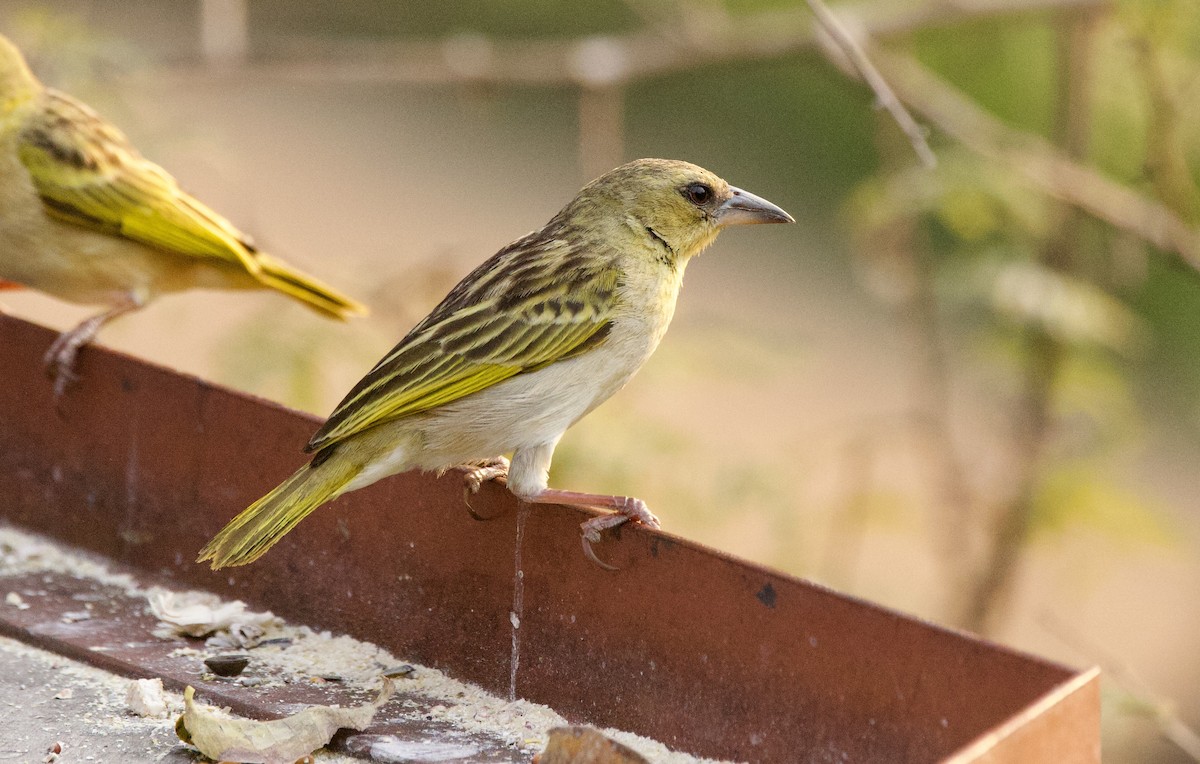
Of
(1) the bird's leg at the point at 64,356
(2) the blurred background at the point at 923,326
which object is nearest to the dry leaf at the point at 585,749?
(1) the bird's leg at the point at 64,356

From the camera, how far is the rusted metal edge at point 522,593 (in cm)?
268

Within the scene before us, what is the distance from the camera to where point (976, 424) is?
9.38 m

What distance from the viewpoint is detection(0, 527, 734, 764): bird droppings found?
3.04 meters

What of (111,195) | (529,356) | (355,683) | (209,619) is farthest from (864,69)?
(111,195)

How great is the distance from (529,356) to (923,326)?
141 inches

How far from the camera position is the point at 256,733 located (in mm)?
2850

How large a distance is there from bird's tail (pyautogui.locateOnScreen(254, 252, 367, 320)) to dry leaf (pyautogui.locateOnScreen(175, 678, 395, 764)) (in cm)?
199

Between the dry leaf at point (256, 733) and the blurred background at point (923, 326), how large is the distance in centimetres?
198

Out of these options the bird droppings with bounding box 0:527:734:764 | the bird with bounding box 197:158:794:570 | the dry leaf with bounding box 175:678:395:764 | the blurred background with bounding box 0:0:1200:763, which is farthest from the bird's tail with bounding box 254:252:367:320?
the dry leaf with bounding box 175:678:395:764

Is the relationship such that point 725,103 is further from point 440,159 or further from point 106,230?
point 106,230

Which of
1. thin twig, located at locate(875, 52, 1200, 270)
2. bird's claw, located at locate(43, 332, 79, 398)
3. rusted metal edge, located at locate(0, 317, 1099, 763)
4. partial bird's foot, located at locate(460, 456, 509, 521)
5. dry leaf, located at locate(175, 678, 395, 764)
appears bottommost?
dry leaf, located at locate(175, 678, 395, 764)

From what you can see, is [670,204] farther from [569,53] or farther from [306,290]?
[569,53]

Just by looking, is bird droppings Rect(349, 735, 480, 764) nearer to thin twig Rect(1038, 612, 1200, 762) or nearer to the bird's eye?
the bird's eye

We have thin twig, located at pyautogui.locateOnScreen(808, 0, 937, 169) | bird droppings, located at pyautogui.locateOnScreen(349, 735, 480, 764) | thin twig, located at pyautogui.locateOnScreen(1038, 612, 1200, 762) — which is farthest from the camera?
thin twig, located at pyautogui.locateOnScreen(1038, 612, 1200, 762)
